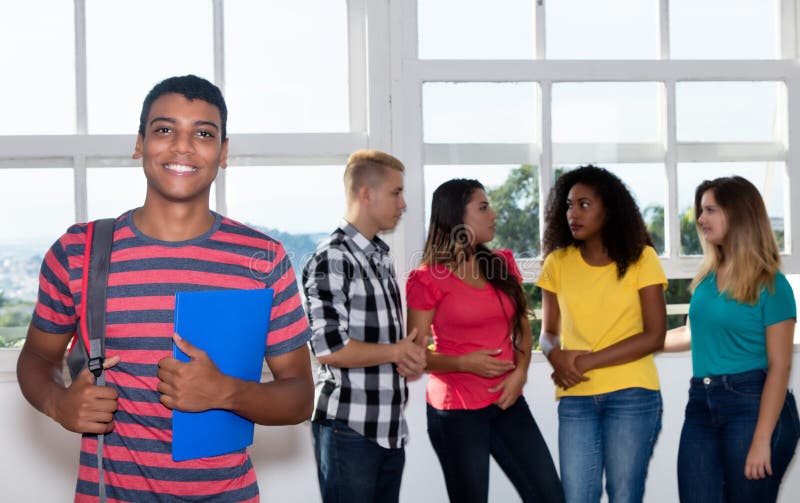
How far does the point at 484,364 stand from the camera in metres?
2.40

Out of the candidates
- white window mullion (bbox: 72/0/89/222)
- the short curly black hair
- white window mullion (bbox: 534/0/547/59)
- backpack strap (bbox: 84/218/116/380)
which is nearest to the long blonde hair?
white window mullion (bbox: 534/0/547/59)

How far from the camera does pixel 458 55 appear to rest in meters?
3.00

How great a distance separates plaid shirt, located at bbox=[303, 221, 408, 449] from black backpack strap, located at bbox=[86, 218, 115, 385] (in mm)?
931

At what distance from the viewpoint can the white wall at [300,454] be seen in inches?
106

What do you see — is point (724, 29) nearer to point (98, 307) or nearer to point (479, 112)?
point (479, 112)

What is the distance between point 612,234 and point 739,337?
19.5 inches

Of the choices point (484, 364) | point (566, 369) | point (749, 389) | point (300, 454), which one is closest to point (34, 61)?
point (300, 454)

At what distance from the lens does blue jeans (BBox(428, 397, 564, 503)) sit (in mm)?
2395

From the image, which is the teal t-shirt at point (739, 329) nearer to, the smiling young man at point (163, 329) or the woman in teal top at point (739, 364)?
the woman in teal top at point (739, 364)

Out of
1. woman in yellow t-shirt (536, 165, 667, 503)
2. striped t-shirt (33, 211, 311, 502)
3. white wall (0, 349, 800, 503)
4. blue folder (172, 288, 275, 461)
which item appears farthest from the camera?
white wall (0, 349, 800, 503)

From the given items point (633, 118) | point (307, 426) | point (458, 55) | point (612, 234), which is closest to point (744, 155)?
point (633, 118)

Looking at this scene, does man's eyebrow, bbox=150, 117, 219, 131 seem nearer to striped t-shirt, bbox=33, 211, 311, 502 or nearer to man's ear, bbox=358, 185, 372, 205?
striped t-shirt, bbox=33, 211, 311, 502

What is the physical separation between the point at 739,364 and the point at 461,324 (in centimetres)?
83

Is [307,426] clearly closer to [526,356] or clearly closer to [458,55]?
[526,356]
